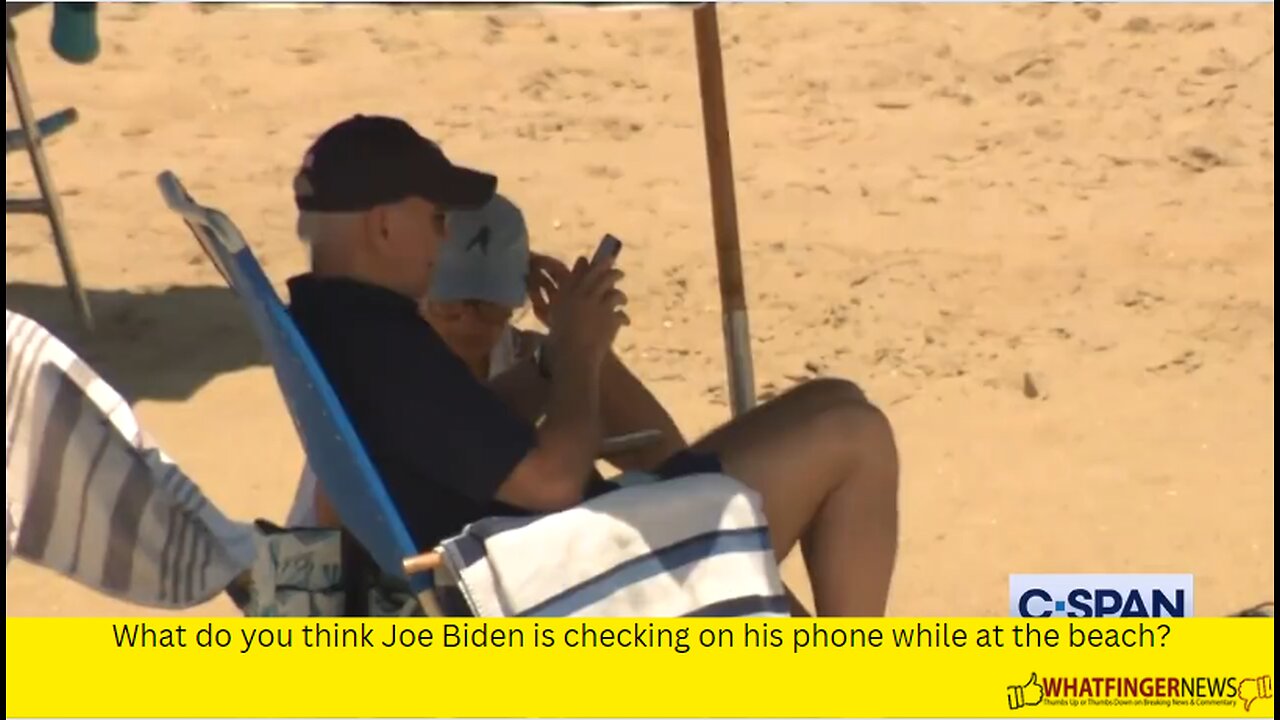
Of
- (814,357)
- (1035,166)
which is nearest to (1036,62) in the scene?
(1035,166)

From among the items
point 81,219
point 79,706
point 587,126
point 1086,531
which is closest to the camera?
point 79,706

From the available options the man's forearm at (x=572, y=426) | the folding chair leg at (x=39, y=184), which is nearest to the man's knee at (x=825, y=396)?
the man's forearm at (x=572, y=426)

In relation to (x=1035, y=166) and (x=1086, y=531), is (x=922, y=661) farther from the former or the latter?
(x=1035, y=166)

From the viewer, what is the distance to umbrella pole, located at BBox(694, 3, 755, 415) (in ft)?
15.3

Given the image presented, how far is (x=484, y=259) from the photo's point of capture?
4.13 meters

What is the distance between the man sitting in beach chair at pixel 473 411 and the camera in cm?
342

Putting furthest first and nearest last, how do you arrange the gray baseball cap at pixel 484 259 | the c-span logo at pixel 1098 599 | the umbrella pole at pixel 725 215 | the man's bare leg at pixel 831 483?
the umbrella pole at pixel 725 215 < the c-span logo at pixel 1098 599 < the gray baseball cap at pixel 484 259 < the man's bare leg at pixel 831 483

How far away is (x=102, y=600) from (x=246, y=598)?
1486 mm

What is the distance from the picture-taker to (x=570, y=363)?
11.7 ft

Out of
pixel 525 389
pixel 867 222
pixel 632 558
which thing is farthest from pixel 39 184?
pixel 632 558

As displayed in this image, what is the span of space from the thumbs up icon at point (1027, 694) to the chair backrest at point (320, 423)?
0.92 meters

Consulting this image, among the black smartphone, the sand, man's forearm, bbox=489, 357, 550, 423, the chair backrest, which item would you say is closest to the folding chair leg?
the sand

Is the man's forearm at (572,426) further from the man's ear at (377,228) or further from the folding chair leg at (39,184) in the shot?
the folding chair leg at (39,184)
